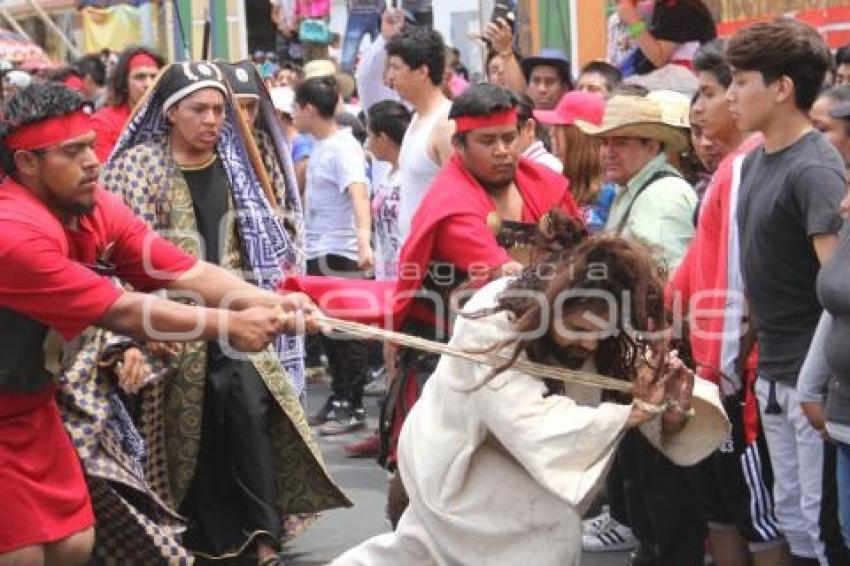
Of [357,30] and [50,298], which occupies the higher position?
[357,30]

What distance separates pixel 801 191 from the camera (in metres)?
4.49

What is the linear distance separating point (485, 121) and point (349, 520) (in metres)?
2.23

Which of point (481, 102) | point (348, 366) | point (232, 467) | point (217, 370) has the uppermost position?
point (481, 102)

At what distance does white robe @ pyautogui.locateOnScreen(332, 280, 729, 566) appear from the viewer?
3.73 metres

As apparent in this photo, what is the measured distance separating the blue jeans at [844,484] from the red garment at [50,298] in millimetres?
2082

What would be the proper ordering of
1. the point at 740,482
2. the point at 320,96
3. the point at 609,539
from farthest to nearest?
the point at 320,96
the point at 609,539
the point at 740,482

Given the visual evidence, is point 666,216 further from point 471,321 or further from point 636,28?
point 636,28

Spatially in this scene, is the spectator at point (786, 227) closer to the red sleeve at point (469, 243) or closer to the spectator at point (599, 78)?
the red sleeve at point (469, 243)

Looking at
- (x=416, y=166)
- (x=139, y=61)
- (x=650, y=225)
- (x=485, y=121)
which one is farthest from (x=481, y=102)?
(x=139, y=61)

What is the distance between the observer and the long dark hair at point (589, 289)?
3852 mm

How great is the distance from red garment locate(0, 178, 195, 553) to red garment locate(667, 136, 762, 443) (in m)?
1.67

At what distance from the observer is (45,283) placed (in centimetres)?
427

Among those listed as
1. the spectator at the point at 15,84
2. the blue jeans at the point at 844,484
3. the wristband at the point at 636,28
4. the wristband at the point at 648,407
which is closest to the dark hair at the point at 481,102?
the spectator at the point at 15,84

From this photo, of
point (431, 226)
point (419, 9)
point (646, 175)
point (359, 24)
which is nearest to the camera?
point (431, 226)
